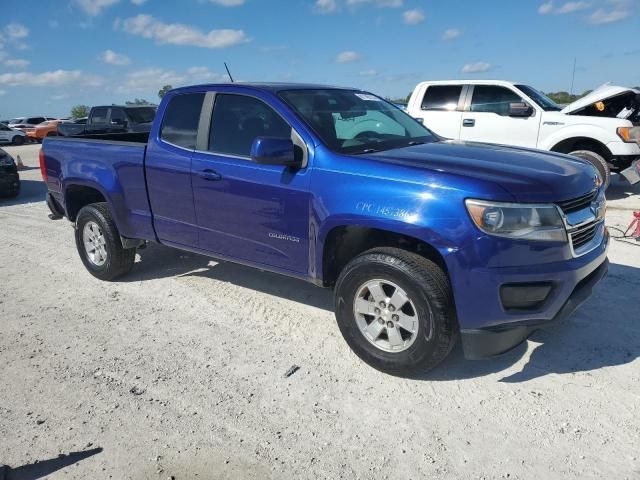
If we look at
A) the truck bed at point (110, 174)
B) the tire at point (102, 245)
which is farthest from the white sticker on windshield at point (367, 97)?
the tire at point (102, 245)

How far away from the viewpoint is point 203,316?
4.35m

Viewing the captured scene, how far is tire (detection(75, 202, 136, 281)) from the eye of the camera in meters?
5.02

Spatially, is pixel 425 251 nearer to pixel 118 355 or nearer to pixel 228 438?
pixel 228 438

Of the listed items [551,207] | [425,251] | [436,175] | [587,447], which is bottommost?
[587,447]

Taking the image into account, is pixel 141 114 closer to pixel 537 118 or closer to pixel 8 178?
pixel 8 178

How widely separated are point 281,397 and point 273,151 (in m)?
1.55

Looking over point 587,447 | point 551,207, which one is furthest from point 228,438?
point 551,207

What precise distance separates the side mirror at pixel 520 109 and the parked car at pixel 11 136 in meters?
26.9

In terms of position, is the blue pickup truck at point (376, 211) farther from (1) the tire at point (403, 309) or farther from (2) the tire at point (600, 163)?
(2) the tire at point (600, 163)

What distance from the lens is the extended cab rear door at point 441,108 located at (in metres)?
9.48

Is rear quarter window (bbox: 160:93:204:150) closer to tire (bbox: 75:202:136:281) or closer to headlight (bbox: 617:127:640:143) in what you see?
tire (bbox: 75:202:136:281)

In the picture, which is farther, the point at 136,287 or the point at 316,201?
the point at 136,287

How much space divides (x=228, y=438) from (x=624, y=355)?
8.65 ft

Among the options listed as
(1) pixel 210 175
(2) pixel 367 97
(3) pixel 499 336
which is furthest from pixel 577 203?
(1) pixel 210 175
